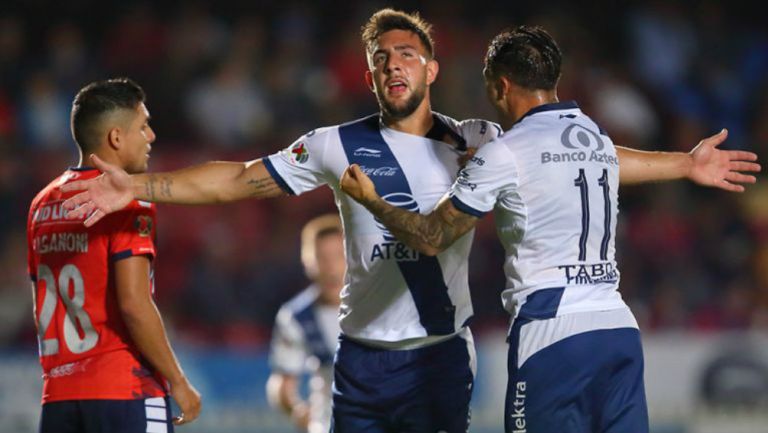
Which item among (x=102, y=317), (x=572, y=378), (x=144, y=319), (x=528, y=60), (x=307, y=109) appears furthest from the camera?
(x=307, y=109)

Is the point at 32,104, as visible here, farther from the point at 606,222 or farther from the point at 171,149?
the point at 606,222

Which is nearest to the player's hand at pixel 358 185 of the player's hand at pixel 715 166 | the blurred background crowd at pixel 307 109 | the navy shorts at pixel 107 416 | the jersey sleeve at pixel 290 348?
the navy shorts at pixel 107 416

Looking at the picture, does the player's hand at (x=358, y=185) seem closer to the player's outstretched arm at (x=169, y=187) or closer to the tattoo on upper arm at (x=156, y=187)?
the player's outstretched arm at (x=169, y=187)

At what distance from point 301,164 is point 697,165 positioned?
1.79m

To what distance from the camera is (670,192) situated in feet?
38.3

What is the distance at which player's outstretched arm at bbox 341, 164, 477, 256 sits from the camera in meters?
4.70

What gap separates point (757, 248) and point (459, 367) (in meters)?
6.61

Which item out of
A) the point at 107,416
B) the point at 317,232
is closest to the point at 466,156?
the point at 107,416

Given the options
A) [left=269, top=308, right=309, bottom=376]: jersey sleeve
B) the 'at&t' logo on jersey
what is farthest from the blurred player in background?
the 'at&t' logo on jersey

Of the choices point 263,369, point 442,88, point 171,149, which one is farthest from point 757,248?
point 171,149

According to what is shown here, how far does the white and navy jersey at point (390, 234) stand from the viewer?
205 inches

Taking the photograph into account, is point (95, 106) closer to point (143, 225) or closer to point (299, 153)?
point (143, 225)

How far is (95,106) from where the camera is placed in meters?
5.21

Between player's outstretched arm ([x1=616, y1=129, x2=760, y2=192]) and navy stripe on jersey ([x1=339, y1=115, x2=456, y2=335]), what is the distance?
3.07ft
